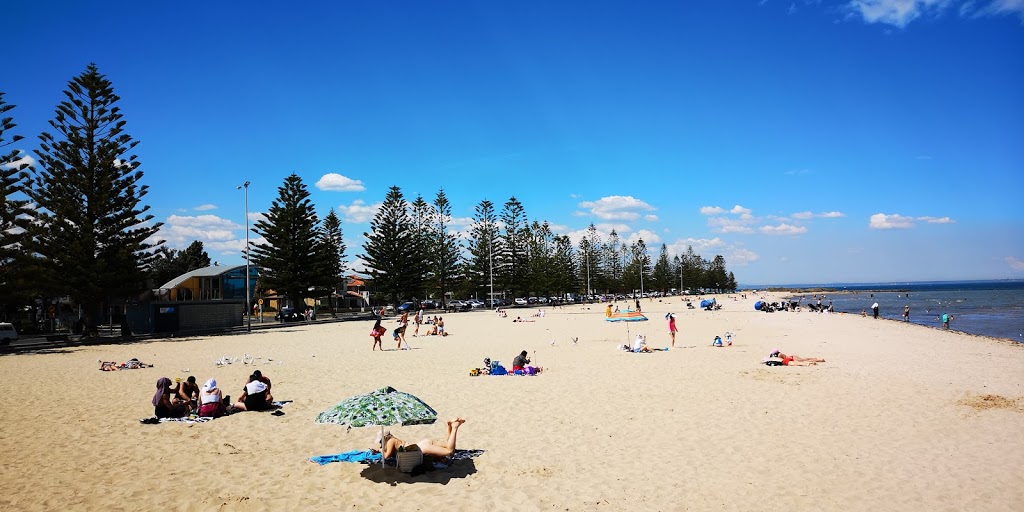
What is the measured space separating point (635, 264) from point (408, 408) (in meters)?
91.8

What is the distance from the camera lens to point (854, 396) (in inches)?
363

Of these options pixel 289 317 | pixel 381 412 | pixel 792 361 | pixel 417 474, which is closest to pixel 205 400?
pixel 381 412

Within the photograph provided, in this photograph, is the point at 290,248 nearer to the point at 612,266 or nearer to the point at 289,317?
the point at 289,317

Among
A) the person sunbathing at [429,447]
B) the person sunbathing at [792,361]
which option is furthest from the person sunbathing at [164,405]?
the person sunbathing at [792,361]

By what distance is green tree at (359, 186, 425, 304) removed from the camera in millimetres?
48219

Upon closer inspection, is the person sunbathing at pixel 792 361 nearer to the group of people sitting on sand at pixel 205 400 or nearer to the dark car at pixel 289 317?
the group of people sitting on sand at pixel 205 400

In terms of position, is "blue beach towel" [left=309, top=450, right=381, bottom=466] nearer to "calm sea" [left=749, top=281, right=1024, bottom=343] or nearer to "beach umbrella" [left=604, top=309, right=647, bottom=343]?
"beach umbrella" [left=604, top=309, right=647, bottom=343]

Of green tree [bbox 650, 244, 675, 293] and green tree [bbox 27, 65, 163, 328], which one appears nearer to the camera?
green tree [bbox 27, 65, 163, 328]

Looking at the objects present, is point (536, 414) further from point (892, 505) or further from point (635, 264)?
point (635, 264)

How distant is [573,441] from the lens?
6680mm

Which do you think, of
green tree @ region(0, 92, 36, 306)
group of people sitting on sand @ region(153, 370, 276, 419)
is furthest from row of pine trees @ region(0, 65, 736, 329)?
group of people sitting on sand @ region(153, 370, 276, 419)

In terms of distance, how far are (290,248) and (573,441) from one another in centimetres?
3754

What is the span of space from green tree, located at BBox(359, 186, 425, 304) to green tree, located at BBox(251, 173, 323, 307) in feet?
24.4


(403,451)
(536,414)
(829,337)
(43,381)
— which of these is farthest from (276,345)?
(829,337)
